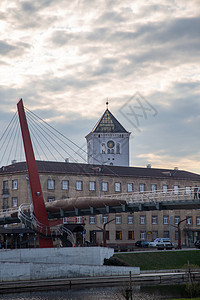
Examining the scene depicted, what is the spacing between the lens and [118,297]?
45656mm

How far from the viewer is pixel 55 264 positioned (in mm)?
59000

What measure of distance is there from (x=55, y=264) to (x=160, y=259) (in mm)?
18751

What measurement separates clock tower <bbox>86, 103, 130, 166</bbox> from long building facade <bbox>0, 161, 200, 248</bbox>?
890 inches

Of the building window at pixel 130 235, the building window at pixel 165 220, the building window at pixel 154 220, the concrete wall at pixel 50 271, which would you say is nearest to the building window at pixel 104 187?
the building window at pixel 130 235

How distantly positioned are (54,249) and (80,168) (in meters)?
44.1

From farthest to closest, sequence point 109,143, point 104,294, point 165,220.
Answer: point 109,143 → point 165,220 → point 104,294

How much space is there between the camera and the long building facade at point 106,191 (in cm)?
9875

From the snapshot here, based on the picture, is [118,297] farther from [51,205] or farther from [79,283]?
[51,205]

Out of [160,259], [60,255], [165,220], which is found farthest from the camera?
[165,220]

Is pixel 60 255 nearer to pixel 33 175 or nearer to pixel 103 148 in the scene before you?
pixel 33 175

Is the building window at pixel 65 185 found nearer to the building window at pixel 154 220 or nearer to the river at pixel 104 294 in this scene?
the building window at pixel 154 220

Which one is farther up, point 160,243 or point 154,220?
point 154,220

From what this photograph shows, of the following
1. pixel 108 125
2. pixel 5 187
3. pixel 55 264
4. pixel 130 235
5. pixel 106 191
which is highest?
pixel 108 125

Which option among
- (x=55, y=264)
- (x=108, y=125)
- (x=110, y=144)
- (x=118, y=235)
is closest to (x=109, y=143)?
(x=110, y=144)
